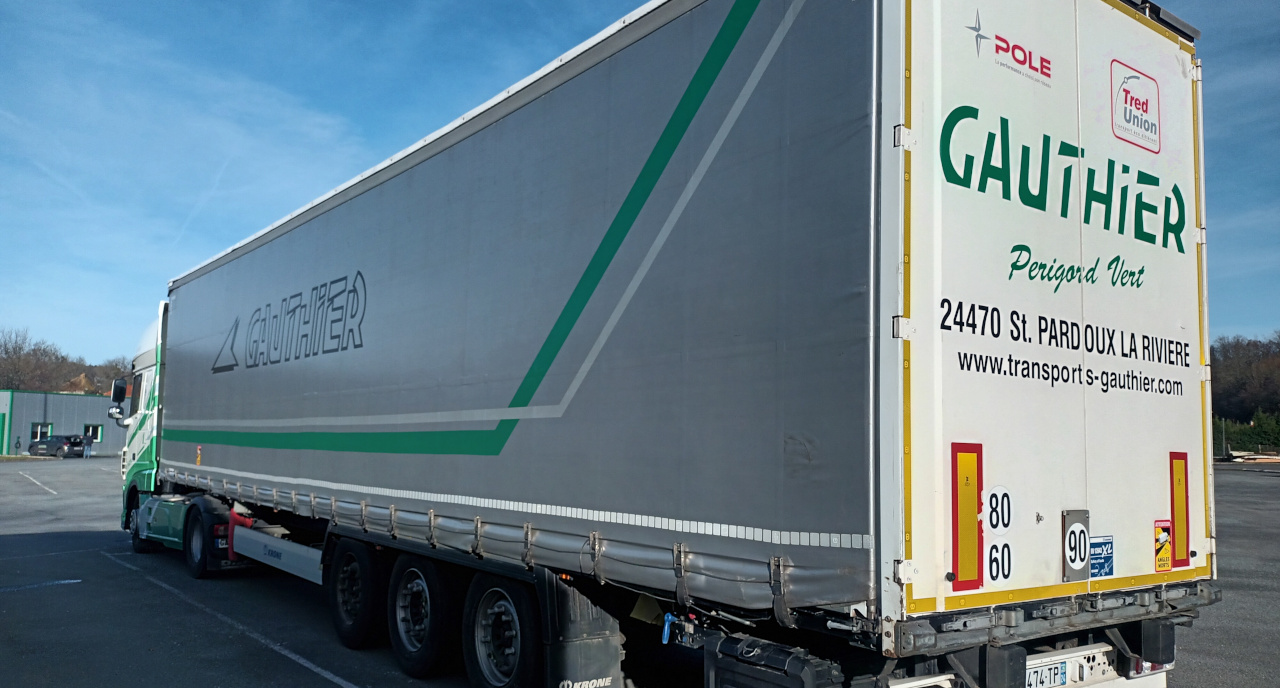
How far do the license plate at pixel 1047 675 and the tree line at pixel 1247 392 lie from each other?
57.6m

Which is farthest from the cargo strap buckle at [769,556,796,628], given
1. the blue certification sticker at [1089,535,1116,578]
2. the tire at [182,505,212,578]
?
the tire at [182,505,212,578]

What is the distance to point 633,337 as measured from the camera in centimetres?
495

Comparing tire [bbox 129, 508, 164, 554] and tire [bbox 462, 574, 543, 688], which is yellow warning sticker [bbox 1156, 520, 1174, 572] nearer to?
tire [bbox 462, 574, 543, 688]

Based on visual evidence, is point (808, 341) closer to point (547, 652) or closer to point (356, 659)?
point (547, 652)

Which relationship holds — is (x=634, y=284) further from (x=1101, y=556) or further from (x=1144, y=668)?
(x=1144, y=668)

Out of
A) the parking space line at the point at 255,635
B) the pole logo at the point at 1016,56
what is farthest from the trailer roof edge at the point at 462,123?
the parking space line at the point at 255,635

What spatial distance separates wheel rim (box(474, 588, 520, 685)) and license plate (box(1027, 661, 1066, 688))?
3130mm

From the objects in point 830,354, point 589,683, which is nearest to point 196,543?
point 589,683

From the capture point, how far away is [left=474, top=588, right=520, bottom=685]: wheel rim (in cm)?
602

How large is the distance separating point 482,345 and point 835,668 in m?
3.43

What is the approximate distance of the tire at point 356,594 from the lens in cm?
760

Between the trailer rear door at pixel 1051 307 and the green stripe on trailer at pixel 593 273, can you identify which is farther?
the green stripe on trailer at pixel 593 273

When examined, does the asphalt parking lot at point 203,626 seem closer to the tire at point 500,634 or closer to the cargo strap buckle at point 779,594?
the tire at point 500,634

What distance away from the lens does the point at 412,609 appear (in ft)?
23.6
